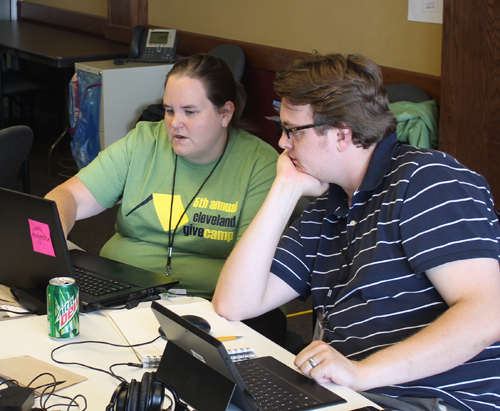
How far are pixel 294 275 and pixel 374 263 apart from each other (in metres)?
0.27

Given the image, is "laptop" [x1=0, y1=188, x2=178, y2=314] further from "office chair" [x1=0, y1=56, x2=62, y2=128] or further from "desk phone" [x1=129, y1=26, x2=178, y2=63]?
"office chair" [x1=0, y1=56, x2=62, y2=128]

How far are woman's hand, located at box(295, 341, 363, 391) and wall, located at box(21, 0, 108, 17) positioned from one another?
16.3 feet

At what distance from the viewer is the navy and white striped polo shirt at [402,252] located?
3.90 feet

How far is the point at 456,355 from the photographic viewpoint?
1141 millimetres

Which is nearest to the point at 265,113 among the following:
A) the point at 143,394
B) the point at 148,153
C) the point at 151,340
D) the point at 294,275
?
the point at 148,153

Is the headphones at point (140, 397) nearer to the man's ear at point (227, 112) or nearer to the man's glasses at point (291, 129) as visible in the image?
the man's glasses at point (291, 129)

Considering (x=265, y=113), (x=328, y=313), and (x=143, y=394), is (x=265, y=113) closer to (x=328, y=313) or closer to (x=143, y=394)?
(x=328, y=313)

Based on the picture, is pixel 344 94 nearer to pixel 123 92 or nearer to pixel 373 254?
pixel 373 254

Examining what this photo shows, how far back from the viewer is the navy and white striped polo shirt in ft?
3.90

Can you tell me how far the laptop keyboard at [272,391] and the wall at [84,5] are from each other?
496cm

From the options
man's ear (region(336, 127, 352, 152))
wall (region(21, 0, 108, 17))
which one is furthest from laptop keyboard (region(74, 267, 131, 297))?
wall (region(21, 0, 108, 17))

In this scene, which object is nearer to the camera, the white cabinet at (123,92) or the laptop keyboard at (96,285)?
the laptop keyboard at (96,285)

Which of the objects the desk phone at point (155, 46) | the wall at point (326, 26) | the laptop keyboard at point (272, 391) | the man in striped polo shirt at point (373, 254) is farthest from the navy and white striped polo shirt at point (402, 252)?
the desk phone at point (155, 46)

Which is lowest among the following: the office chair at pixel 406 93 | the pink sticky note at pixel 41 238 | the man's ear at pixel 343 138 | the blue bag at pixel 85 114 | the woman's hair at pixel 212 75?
the blue bag at pixel 85 114
